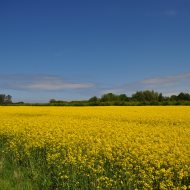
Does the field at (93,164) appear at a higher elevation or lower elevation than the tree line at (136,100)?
lower

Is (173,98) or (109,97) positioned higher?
(109,97)

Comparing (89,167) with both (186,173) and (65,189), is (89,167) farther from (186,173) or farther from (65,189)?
(186,173)

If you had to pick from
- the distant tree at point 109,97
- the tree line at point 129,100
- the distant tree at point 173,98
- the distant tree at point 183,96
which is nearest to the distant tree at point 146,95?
the tree line at point 129,100

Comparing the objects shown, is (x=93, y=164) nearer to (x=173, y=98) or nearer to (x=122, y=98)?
(x=173, y=98)

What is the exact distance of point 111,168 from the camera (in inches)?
386

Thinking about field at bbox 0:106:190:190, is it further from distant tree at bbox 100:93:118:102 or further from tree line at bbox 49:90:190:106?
distant tree at bbox 100:93:118:102

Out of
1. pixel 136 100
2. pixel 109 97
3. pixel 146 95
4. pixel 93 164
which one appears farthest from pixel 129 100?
pixel 93 164

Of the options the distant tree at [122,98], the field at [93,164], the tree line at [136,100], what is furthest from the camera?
the distant tree at [122,98]

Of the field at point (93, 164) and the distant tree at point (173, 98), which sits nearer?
the field at point (93, 164)

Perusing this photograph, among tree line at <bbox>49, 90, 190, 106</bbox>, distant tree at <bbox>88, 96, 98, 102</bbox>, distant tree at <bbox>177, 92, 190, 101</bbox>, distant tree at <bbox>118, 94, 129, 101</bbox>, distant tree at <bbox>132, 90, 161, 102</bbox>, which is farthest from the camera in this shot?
distant tree at <bbox>132, 90, 161, 102</bbox>

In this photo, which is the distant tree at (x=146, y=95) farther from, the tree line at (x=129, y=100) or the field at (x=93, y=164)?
the field at (x=93, y=164)

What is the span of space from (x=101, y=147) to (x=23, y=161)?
249cm

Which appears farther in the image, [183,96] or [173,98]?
[173,98]

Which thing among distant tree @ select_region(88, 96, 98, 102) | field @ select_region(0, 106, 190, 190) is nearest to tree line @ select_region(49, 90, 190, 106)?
distant tree @ select_region(88, 96, 98, 102)
